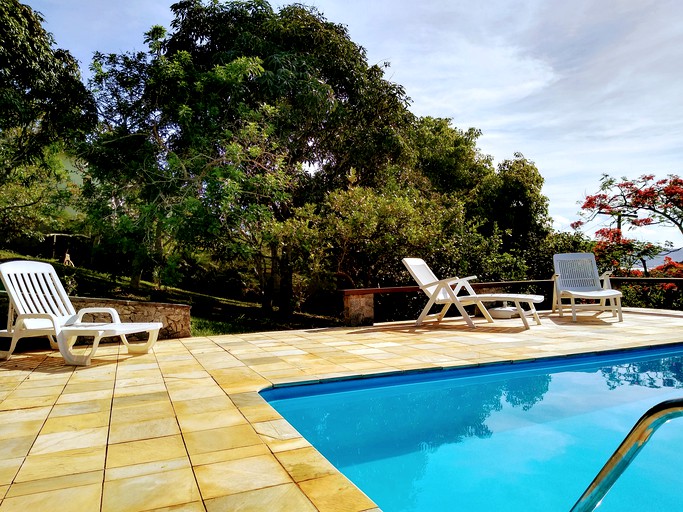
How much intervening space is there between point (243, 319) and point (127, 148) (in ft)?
13.9

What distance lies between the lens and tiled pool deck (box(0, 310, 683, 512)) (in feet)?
6.50

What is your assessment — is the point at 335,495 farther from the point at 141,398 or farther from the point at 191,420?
the point at 141,398

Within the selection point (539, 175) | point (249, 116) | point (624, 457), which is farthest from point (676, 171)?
point (624, 457)

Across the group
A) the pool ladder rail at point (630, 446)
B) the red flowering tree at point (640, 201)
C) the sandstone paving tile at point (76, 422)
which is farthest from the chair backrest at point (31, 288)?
the red flowering tree at point (640, 201)

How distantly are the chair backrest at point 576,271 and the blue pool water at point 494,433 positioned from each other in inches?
143

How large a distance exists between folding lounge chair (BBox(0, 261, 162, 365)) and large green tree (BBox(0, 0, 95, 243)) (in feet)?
14.1

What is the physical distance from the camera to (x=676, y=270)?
36.4 feet

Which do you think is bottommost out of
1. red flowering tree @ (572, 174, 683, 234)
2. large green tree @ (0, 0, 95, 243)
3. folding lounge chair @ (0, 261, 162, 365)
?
folding lounge chair @ (0, 261, 162, 365)

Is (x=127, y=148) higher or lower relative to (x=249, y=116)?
lower

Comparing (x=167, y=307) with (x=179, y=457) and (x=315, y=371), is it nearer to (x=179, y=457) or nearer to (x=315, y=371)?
(x=315, y=371)

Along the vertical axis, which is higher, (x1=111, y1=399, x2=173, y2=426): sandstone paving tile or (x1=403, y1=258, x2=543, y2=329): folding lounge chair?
(x1=403, y1=258, x2=543, y2=329): folding lounge chair

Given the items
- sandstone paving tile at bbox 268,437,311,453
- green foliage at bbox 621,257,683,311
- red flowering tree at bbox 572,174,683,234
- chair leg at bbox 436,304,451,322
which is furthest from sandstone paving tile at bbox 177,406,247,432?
red flowering tree at bbox 572,174,683,234

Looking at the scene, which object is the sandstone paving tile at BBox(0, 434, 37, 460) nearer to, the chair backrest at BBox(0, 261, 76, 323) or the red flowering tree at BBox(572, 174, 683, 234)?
the chair backrest at BBox(0, 261, 76, 323)

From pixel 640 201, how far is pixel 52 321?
13.1 meters
